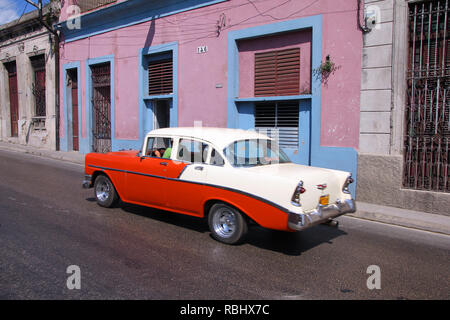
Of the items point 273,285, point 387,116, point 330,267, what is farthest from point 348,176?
point 387,116

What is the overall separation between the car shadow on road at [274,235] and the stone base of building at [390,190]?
2.42 meters

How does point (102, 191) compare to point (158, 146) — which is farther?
point (102, 191)

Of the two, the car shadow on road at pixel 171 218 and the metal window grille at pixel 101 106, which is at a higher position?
the metal window grille at pixel 101 106

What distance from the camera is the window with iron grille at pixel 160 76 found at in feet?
44.4

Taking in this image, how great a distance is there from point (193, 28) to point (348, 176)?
849 cm

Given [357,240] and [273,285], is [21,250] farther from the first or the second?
[357,240]

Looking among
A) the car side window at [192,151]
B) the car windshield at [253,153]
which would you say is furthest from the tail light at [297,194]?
the car side window at [192,151]

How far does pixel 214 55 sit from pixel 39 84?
1309 cm

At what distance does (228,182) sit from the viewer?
5.27 meters

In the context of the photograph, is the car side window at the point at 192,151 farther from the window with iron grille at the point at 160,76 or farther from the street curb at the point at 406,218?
the window with iron grille at the point at 160,76

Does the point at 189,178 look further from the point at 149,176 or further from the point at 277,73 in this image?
the point at 277,73

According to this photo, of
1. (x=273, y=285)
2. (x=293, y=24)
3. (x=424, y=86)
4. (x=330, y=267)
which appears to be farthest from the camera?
(x=293, y=24)

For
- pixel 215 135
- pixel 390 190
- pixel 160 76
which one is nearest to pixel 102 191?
pixel 215 135

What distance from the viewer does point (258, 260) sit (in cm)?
481
